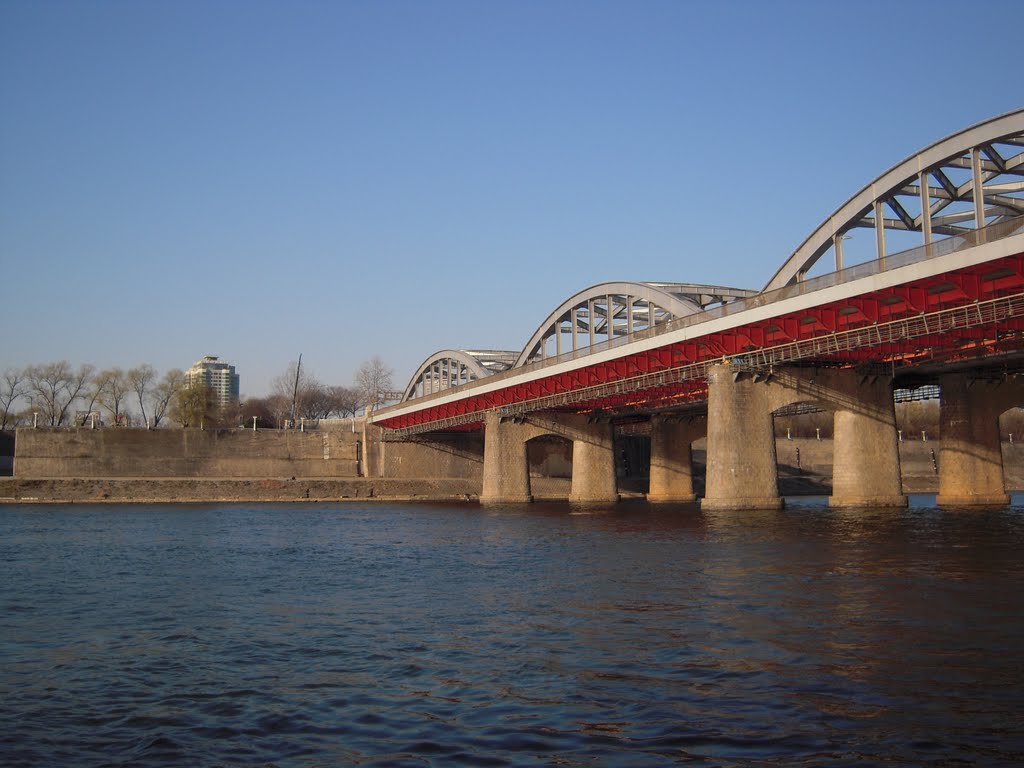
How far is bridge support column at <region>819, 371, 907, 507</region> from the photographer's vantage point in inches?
1875

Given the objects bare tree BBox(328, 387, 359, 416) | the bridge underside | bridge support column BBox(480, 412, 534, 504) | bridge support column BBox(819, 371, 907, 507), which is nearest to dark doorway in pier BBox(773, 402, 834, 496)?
bridge support column BBox(480, 412, 534, 504)

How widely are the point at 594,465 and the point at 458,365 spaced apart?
28.0 m

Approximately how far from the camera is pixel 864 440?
156ft

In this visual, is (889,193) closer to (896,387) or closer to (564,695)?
(896,387)

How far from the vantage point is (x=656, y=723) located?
1127 cm

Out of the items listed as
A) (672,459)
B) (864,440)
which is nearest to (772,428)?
(864,440)

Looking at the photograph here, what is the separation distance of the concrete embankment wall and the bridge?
29.0m

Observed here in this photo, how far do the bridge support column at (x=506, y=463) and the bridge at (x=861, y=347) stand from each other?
5560 millimetres

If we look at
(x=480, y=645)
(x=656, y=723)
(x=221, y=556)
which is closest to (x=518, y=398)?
(x=221, y=556)

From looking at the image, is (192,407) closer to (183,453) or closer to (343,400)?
(183,453)

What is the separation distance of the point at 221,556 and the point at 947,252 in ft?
86.7

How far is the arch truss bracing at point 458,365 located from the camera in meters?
90.1

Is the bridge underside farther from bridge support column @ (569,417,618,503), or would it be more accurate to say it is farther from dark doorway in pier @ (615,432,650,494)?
dark doorway in pier @ (615,432,650,494)

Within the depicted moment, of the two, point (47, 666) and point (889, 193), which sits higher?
point (889, 193)
